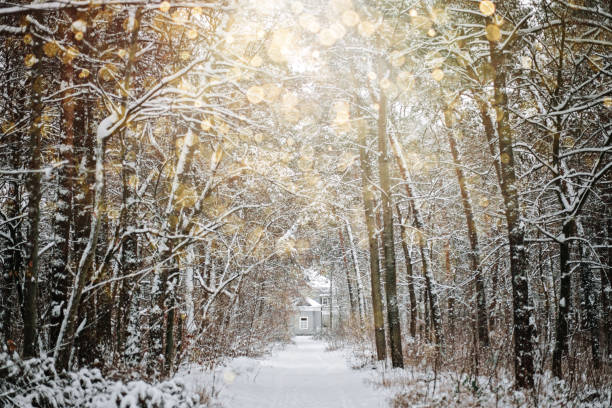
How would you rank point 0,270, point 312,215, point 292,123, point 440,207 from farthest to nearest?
point 440,207 → point 312,215 → point 0,270 → point 292,123

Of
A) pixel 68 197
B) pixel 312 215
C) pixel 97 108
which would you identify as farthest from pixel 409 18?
pixel 68 197

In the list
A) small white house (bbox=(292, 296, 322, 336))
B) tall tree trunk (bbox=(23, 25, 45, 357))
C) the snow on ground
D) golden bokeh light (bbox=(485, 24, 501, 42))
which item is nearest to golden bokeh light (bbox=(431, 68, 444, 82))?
golden bokeh light (bbox=(485, 24, 501, 42))

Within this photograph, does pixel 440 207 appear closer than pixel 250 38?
No

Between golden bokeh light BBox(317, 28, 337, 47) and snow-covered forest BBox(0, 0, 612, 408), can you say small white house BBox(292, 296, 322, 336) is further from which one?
golden bokeh light BBox(317, 28, 337, 47)

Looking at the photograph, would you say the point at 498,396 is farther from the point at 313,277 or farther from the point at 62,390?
the point at 313,277

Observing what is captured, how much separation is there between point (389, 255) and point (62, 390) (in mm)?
8690

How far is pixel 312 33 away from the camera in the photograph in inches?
460

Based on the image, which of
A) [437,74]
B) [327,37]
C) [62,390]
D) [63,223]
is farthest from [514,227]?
[63,223]

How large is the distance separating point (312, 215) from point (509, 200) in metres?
6.24

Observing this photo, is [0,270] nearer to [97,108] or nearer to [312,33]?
[97,108]

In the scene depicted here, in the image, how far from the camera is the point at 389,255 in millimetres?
11227

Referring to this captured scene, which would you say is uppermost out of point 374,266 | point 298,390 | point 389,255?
point 389,255

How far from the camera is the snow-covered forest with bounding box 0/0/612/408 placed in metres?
4.53

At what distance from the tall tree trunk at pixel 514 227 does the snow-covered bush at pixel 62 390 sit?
639 cm
